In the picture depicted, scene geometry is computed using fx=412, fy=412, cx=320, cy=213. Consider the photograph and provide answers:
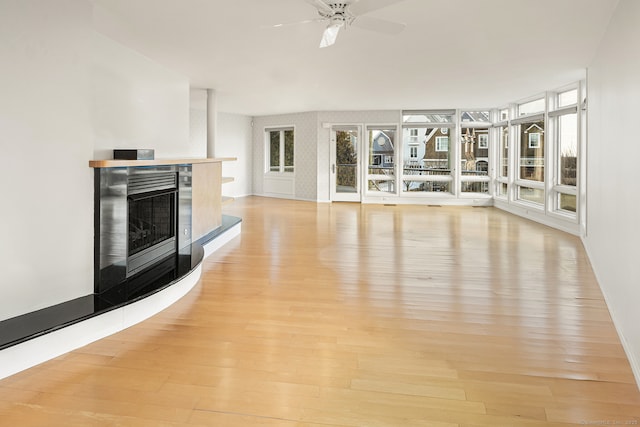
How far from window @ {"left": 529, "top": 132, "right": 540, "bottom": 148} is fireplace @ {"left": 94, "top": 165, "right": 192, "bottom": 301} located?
267 inches

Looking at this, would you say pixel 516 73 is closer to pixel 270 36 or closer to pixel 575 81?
pixel 575 81

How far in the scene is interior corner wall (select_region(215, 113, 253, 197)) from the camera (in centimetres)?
1143

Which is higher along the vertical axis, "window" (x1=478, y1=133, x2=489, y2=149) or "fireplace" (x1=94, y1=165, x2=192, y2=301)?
"window" (x1=478, y1=133, x2=489, y2=149)

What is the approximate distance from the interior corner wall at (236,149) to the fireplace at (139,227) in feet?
23.2

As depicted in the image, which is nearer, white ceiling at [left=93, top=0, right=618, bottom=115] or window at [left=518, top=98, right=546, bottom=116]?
white ceiling at [left=93, top=0, right=618, bottom=115]

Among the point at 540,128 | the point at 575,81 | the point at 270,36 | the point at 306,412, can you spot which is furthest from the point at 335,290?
the point at 540,128

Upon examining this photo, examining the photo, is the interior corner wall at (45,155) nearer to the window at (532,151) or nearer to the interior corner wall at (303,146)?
the window at (532,151)

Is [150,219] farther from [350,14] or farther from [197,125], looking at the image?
[197,125]

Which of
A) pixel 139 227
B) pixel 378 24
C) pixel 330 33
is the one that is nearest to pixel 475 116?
pixel 378 24

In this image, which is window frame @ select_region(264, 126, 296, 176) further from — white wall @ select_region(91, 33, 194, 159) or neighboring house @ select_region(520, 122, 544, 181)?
white wall @ select_region(91, 33, 194, 159)

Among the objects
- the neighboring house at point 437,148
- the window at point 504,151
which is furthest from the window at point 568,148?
the neighboring house at point 437,148

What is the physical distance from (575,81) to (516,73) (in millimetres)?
1222

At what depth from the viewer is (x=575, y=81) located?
21.4ft

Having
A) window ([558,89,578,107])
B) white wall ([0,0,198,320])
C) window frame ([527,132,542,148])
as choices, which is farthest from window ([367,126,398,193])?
white wall ([0,0,198,320])
